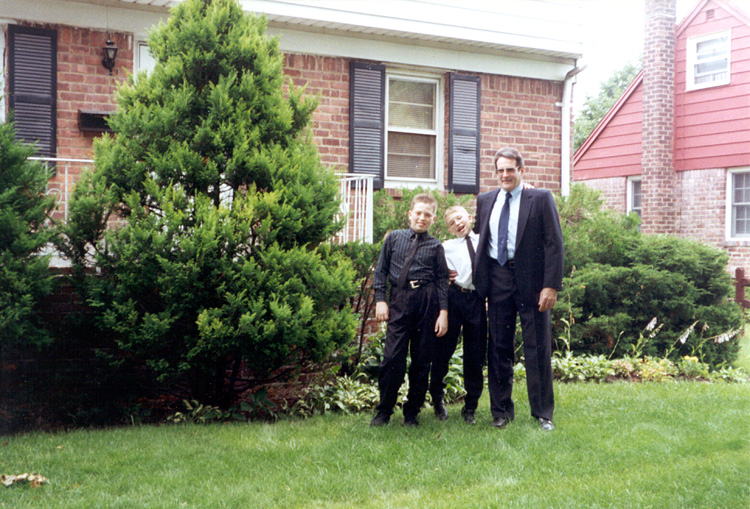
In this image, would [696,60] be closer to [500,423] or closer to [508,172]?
[508,172]

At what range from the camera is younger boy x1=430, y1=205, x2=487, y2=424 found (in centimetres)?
526

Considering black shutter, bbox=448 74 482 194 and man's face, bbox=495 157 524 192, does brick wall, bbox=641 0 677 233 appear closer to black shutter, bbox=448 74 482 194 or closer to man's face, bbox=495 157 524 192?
black shutter, bbox=448 74 482 194

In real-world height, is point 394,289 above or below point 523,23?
below

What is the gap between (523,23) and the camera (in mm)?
9211

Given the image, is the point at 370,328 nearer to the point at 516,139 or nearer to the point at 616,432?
the point at 616,432

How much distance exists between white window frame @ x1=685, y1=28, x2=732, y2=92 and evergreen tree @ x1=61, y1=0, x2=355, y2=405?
1217cm

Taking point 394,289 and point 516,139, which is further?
point 516,139

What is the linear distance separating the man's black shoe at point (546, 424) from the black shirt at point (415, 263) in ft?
3.45

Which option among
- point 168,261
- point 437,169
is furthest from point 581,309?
point 168,261

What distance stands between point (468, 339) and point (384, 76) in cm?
459

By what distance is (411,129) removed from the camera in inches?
365

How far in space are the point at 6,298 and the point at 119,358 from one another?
104cm

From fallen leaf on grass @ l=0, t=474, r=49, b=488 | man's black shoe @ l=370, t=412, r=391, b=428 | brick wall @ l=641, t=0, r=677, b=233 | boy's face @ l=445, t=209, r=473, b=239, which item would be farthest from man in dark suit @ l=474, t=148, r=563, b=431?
brick wall @ l=641, t=0, r=677, b=233

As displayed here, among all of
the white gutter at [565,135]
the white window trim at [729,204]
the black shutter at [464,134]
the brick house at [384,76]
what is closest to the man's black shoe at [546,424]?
the brick house at [384,76]
